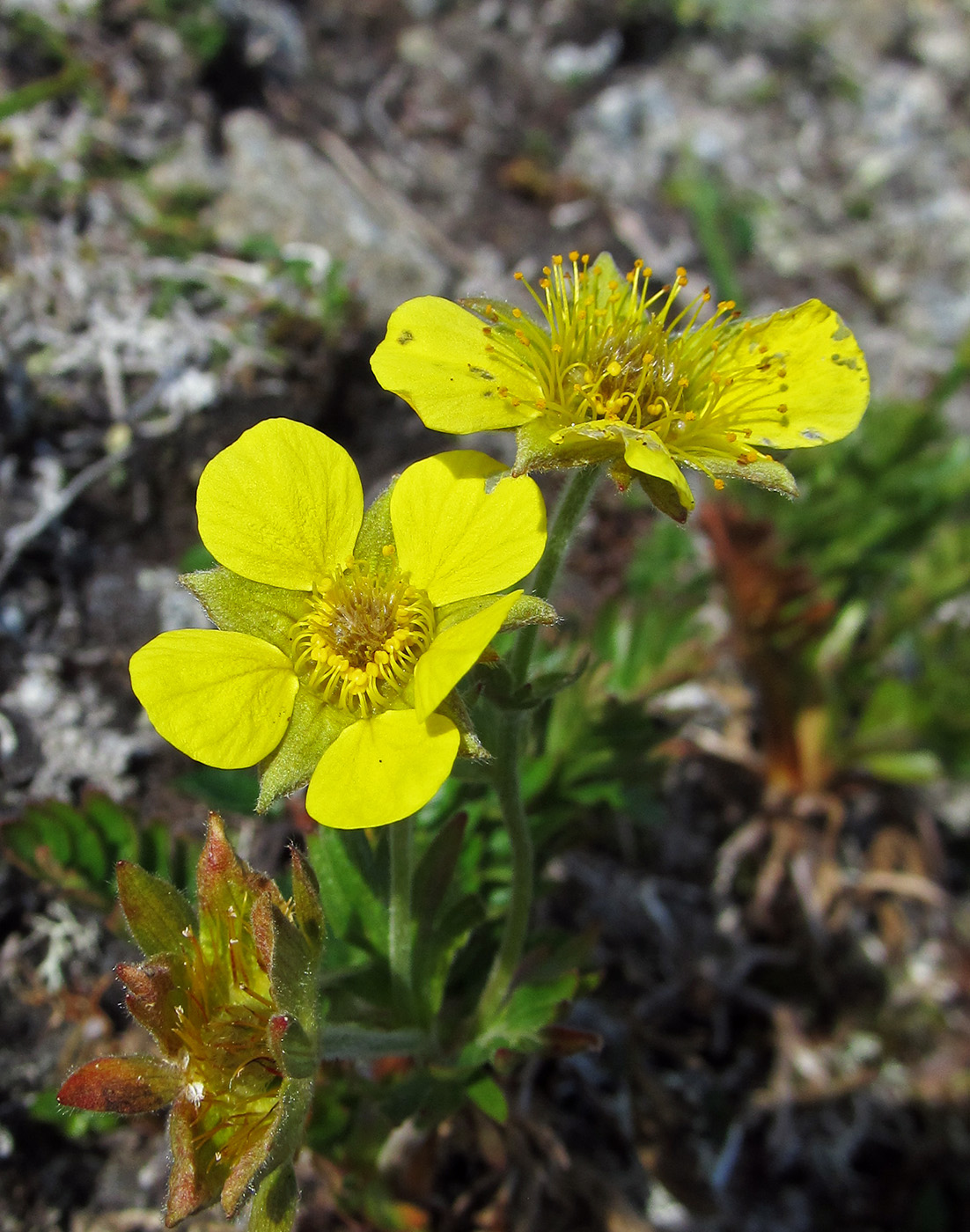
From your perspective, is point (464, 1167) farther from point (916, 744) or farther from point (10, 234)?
point (10, 234)

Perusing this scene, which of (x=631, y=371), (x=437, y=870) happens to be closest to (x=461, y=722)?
(x=437, y=870)

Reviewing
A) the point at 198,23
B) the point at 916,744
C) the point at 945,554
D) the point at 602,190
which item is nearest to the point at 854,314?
the point at 602,190

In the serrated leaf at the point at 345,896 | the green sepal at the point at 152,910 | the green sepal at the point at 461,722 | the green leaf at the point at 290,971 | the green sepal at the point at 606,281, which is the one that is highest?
the green sepal at the point at 606,281

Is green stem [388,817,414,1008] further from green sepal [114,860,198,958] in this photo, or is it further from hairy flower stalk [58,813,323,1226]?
green sepal [114,860,198,958]

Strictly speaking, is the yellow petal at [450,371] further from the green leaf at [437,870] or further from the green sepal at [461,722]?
the green leaf at [437,870]

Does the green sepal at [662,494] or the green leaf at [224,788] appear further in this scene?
the green leaf at [224,788]

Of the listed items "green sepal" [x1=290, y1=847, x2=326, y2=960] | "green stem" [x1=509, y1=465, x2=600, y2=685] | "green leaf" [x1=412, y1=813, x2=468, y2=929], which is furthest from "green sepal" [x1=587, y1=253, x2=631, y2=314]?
"green sepal" [x1=290, y1=847, x2=326, y2=960]

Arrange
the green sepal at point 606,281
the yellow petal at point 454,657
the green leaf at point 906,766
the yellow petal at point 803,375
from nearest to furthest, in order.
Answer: the yellow petal at point 454,657, the yellow petal at point 803,375, the green sepal at point 606,281, the green leaf at point 906,766

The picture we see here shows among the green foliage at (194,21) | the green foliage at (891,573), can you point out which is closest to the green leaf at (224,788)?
the green foliage at (891,573)
